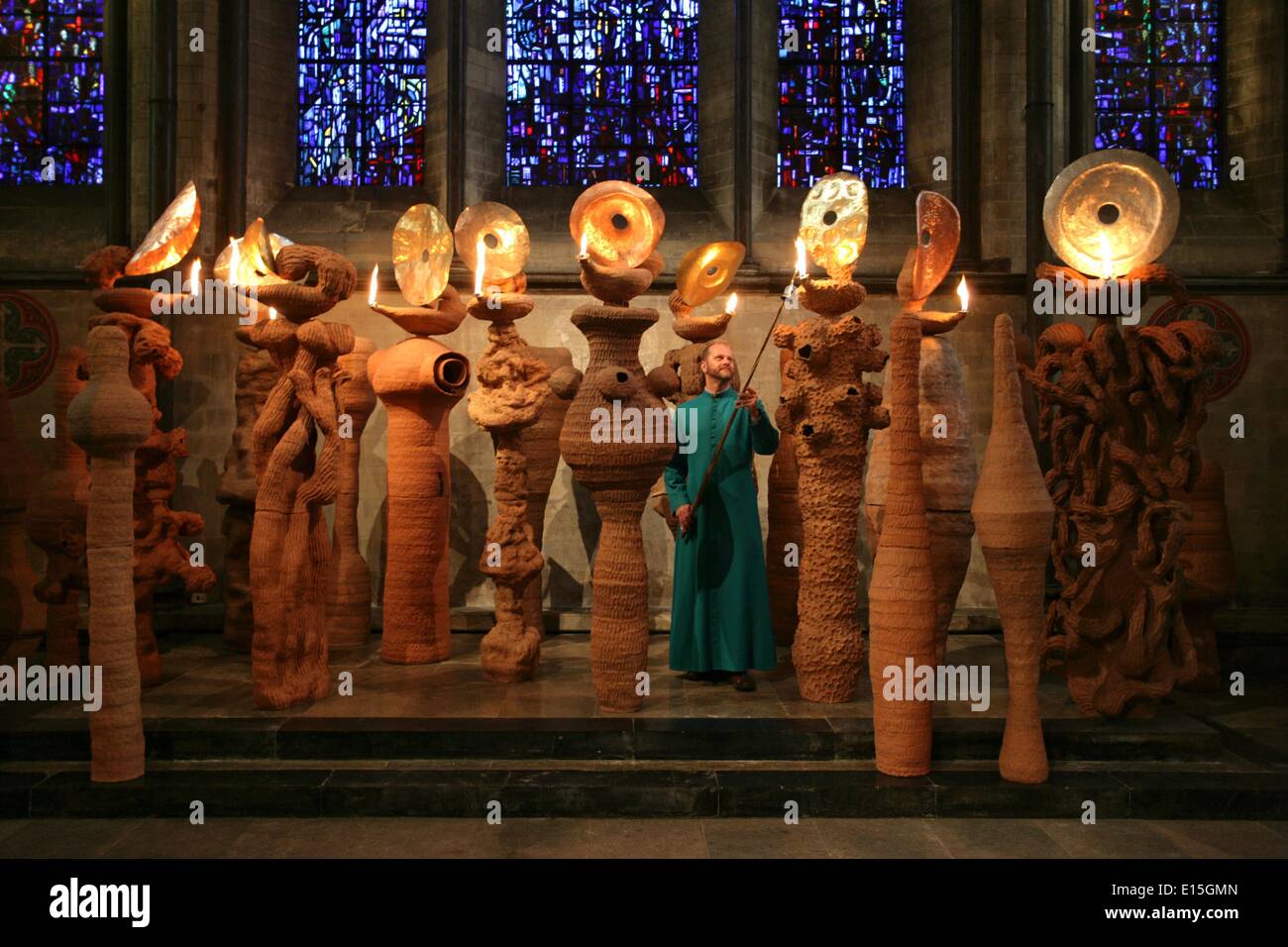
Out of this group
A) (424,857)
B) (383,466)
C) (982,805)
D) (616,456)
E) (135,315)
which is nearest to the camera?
(424,857)

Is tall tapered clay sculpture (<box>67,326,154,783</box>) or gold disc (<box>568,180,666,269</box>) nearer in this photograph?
tall tapered clay sculpture (<box>67,326,154,783</box>)

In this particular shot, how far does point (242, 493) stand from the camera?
21.7 ft

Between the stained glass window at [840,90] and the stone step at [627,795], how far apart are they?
19.2 feet

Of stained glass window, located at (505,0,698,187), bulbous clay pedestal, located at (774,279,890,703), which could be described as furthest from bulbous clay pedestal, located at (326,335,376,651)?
bulbous clay pedestal, located at (774,279,890,703)

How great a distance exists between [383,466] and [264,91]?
3350 millimetres

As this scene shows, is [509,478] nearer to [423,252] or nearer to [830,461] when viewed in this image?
[423,252]

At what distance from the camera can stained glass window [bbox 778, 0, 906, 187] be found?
897 centimetres

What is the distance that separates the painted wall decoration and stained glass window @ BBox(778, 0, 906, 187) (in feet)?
20.2

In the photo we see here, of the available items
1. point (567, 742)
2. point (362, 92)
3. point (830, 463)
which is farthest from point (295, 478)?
point (362, 92)

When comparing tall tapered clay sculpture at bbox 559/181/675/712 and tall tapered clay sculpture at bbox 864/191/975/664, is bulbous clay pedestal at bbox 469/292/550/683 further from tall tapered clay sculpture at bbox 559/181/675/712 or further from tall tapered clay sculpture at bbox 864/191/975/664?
tall tapered clay sculpture at bbox 864/191/975/664

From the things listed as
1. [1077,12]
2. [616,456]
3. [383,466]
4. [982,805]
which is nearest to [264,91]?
[383,466]

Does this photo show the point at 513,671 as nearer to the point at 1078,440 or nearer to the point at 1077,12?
the point at 1078,440

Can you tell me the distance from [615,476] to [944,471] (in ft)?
6.45

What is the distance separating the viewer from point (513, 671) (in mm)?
5926
